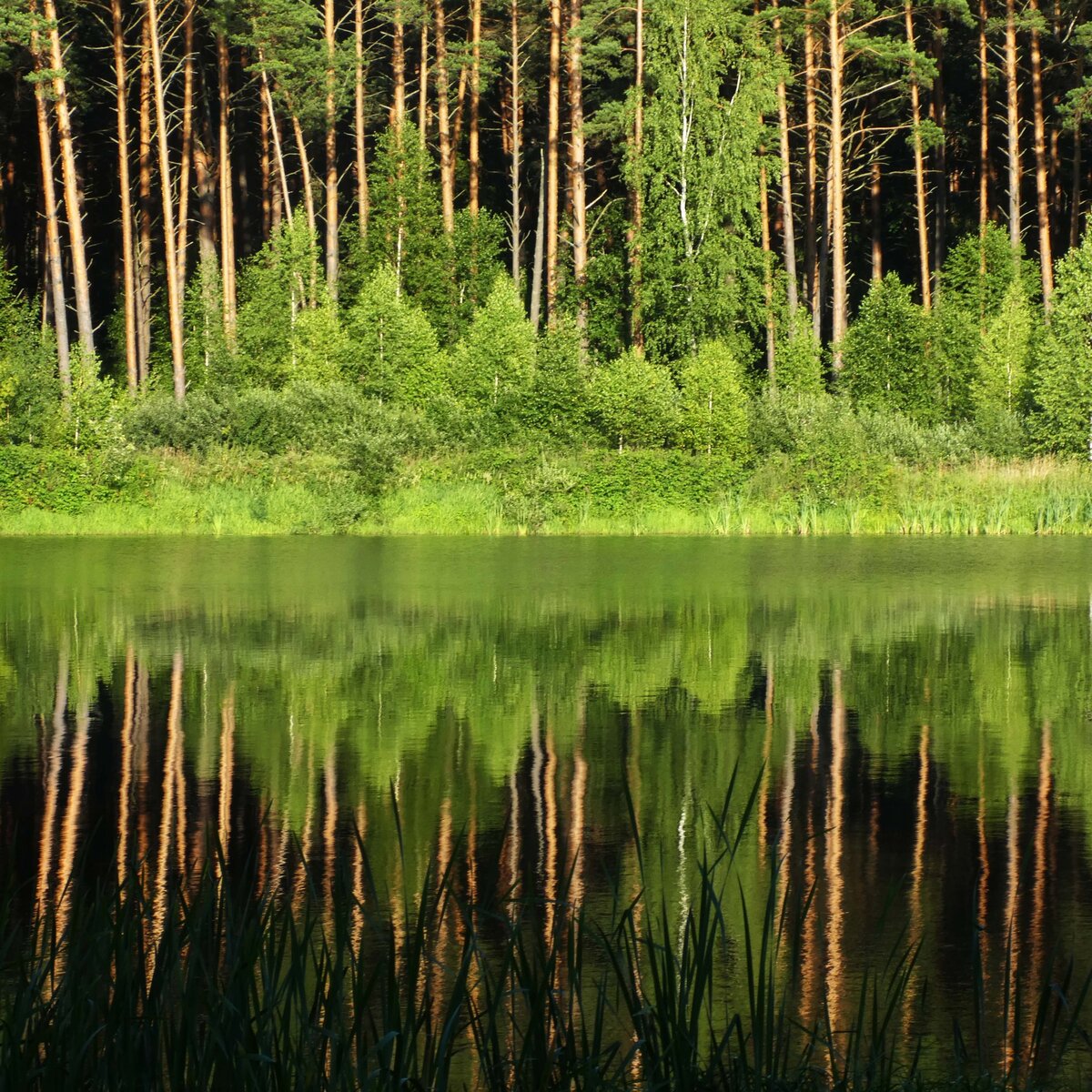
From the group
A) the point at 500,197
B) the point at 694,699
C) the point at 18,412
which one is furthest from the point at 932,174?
the point at 694,699

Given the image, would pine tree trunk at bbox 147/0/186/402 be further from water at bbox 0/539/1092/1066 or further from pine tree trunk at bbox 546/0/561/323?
water at bbox 0/539/1092/1066

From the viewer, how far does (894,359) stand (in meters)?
47.4

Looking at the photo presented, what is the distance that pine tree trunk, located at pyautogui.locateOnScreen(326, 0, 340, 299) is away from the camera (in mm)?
51938

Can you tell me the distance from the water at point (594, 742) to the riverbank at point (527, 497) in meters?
11.1

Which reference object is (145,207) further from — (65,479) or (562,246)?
(65,479)

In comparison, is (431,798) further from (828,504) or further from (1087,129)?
(1087,129)

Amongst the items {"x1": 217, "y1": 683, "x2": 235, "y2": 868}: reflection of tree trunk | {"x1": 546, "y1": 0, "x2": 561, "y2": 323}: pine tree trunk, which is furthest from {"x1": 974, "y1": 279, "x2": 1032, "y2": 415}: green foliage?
{"x1": 217, "y1": 683, "x2": 235, "y2": 868}: reflection of tree trunk

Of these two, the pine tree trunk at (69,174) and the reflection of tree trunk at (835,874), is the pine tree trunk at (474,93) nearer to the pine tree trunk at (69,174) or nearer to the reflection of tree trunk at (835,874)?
the pine tree trunk at (69,174)

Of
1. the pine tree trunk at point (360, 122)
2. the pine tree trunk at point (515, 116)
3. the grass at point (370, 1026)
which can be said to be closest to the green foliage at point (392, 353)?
the pine tree trunk at point (360, 122)

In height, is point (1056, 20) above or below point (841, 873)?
above

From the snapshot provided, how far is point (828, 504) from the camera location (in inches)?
1427

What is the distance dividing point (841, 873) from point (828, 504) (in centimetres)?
2860

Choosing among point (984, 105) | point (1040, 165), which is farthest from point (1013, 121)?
point (984, 105)

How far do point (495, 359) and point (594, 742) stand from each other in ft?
108
